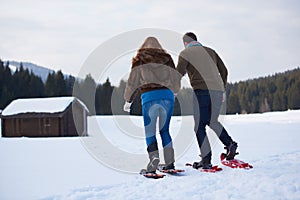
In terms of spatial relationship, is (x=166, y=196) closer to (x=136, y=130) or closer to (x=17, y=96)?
(x=136, y=130)

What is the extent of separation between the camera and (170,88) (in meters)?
4.04

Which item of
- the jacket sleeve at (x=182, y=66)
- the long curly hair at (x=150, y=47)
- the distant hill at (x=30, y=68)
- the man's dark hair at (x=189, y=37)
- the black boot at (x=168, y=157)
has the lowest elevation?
the black boot at (x=168, y=157)

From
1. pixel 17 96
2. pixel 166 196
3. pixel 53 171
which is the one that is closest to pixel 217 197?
pixel 166 196

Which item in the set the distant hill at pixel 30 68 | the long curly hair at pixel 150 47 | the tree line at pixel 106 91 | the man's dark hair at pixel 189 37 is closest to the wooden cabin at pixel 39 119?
the tree line at pixel 106 91

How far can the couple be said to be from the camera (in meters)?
3.95

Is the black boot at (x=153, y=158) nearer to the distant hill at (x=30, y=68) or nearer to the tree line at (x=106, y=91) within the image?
the tree line at (x=106, y=91)

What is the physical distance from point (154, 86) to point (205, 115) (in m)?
0.85

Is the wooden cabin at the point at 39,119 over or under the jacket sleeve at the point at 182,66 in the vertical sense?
under

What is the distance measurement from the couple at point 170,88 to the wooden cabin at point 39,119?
18.6m

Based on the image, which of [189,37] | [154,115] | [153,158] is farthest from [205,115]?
[189,37]

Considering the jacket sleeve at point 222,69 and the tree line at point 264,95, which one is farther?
the tree line at point 264,95

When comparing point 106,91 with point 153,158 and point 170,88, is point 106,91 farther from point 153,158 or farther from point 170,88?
point 153,158

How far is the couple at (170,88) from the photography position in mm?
3949

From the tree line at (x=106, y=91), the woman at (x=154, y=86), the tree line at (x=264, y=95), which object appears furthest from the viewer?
the tree line at (x=264, y=95)
